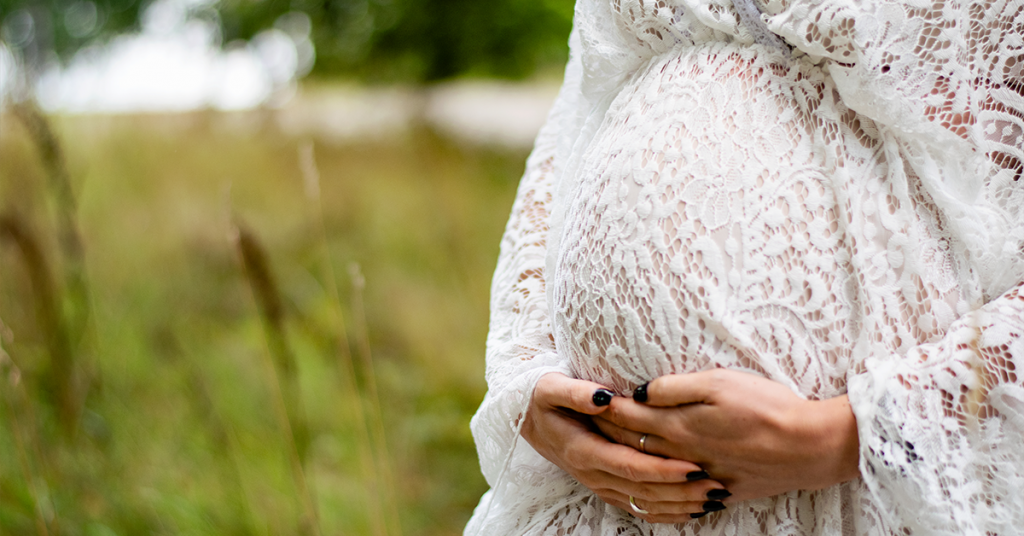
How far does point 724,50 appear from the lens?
34.0 inches

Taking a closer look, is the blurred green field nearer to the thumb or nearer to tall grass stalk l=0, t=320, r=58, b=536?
tall grass stalk l=0, t=320, r=58, b=536

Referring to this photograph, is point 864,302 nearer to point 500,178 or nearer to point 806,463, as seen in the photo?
point 806,463

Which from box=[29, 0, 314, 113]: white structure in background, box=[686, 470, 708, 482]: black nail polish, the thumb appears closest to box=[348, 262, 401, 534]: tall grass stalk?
the thumb

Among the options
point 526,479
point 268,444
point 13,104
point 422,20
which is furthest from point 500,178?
point 526,479

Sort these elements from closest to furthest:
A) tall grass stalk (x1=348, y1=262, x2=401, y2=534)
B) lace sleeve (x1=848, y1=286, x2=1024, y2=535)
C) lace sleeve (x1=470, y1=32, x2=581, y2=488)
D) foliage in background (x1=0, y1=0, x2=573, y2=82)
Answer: lace sleeve (x1=848, y1=286, x2=1024, y2=535) → lace sleeve (x1=470, y1=32, x2=581, y2=488) → tall grass stalk (x1=348, y1=262, x2=401, y2=534) → foliage in background (x1=0, y1=0, x2=573, y2=82)

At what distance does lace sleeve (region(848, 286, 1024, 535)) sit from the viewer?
2.15 ft

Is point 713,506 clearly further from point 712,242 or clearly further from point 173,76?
point 173,76

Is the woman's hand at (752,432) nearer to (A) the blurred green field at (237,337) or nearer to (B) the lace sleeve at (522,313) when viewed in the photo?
→ (B) the lace sleeve at (522,313)

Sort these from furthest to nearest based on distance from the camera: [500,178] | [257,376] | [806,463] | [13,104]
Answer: [500,178]
[257,376]
[13,104]
[806,463]

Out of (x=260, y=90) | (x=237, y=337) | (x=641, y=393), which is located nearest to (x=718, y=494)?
(x=641, y=393)

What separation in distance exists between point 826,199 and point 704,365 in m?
0.23

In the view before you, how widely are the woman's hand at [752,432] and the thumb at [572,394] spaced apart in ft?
0.22

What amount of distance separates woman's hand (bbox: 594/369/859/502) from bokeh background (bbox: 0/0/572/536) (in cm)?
78

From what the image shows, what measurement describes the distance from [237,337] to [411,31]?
12.2 ft
